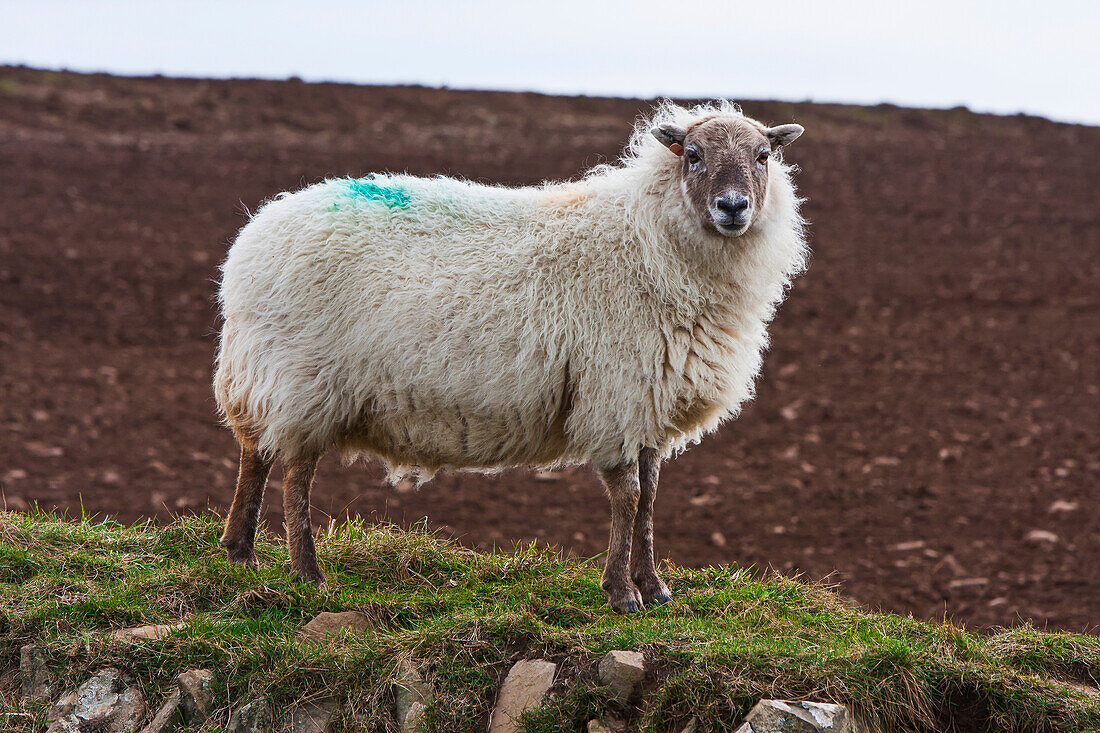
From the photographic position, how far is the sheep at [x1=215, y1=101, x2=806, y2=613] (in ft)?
18.6

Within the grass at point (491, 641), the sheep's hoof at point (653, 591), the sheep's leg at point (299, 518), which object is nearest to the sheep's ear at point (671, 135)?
the sheep's hoof at point (653, 591)

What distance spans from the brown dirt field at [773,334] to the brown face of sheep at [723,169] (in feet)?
14.2

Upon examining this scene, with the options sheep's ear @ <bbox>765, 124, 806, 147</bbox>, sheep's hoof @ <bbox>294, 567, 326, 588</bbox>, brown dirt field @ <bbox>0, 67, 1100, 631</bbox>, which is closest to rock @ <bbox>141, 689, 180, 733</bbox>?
sheep's hoof @ <bbox>294, 567, 326, 588</bbox>

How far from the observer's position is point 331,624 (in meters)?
5.61

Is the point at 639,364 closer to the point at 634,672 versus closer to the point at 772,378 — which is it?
the point at 634,672

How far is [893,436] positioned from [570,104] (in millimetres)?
13697

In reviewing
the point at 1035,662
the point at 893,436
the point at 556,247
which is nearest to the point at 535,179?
the point at 893,436

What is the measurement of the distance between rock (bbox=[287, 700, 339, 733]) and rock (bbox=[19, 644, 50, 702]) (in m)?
1.30

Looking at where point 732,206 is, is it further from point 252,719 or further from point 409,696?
point 252,719

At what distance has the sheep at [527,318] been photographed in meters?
5.66

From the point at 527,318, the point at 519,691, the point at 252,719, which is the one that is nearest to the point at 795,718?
the point at 519,691

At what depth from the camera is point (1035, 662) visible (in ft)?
17.0

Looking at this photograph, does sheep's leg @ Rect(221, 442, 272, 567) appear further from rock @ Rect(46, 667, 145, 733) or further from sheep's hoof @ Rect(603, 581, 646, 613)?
sheep's hoof @ Rect(603, 581, 646, 613)

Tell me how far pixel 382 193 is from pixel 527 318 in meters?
1.21
